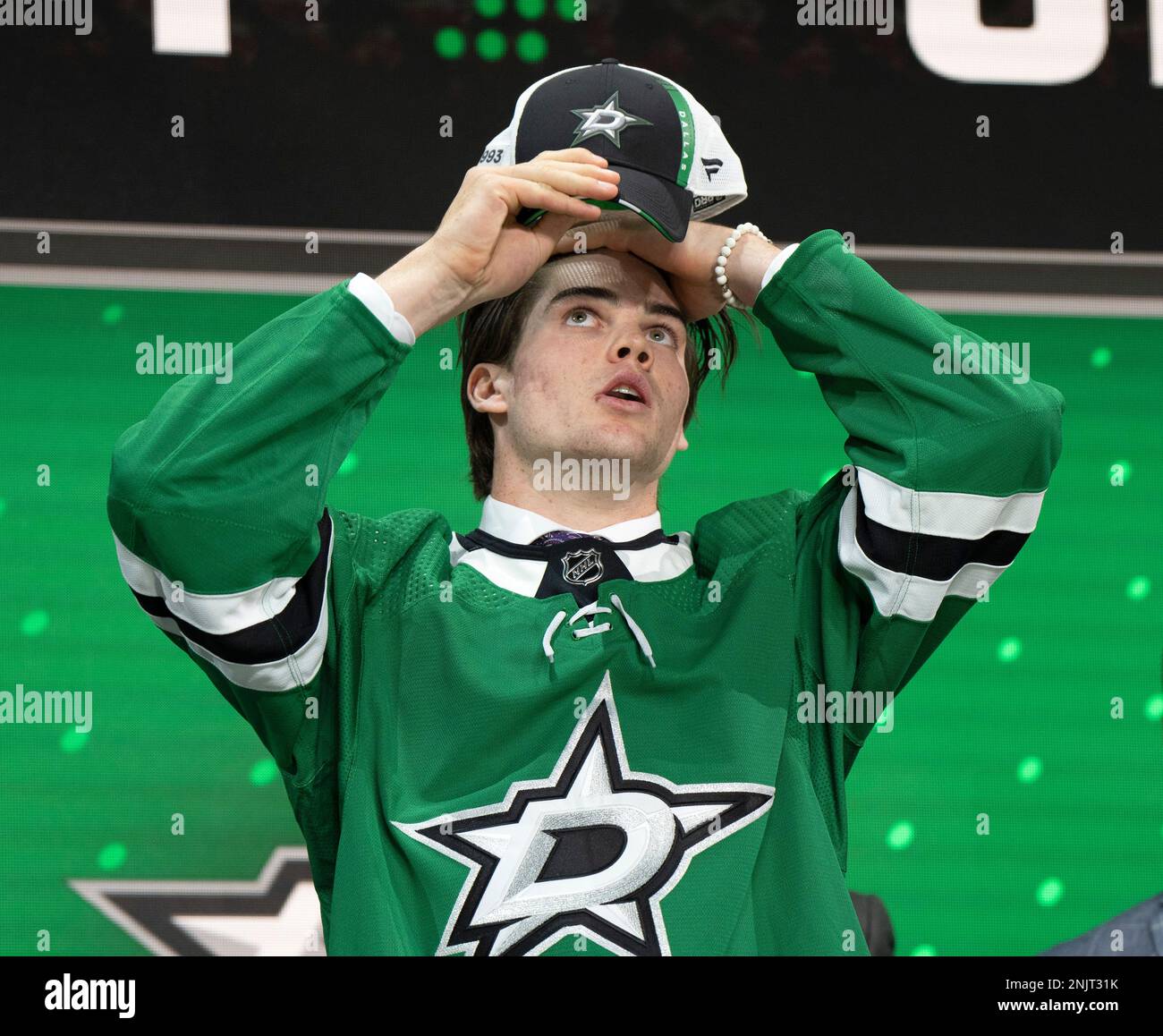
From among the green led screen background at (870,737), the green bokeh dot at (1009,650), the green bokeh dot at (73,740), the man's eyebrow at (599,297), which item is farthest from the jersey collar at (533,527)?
the green bokeh dot at (1009,650)

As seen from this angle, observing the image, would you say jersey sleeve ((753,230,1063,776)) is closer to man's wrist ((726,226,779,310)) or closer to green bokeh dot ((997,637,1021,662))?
man's wrist ((726,226,779,310))

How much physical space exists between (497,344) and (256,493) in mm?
467

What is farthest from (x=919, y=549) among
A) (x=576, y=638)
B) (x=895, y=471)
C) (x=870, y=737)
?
(x=870, y=737)

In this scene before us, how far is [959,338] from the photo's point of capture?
194cm

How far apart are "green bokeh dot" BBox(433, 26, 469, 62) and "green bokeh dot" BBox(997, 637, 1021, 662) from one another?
50.4 inches

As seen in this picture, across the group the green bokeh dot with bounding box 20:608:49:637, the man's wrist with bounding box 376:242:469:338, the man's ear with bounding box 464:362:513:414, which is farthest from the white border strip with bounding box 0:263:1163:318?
the man's wrist with bounding box 376:242:469:338

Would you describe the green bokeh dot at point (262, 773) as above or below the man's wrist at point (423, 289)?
below

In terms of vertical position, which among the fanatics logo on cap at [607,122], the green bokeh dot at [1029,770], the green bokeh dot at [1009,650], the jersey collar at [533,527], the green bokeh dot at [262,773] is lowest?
the green bokeh dot at [1029,770]

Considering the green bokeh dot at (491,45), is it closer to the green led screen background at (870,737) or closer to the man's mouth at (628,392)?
the green led screen background at (870,737)

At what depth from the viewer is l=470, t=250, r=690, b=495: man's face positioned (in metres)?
2.06

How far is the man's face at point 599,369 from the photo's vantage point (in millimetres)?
2057

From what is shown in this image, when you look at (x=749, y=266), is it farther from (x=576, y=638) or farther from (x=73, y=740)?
(x=73, y=740)

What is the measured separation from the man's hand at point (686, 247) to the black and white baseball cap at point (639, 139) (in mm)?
40

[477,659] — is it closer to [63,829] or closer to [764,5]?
[63,829]
